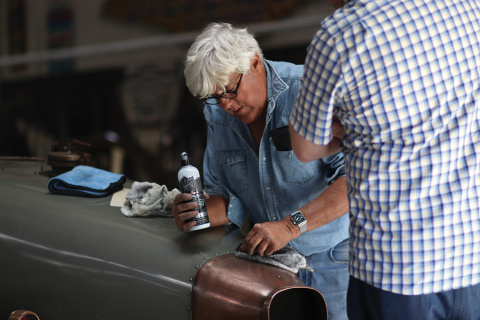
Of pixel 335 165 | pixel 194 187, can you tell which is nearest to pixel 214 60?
pixel 194 187

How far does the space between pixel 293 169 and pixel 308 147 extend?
0.53 metres

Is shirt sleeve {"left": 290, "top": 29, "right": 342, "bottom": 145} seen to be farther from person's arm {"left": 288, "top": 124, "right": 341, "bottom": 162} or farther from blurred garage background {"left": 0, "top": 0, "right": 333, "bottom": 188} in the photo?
blurred garage background {"left": 0, "top": 0, "right": 333, "bottom": 188}

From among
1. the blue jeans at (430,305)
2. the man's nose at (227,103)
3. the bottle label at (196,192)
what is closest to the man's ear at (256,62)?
the man's nose at (227,103)

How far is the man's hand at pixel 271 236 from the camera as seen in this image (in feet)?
4.67

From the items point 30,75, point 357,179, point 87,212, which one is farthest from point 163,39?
point 357,179

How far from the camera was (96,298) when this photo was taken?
1.58 m

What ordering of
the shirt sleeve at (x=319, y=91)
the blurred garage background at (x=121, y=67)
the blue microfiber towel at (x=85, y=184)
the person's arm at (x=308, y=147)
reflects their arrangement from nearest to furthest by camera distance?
1. the shirt sleeve at (x=319, y=91)
2. the person's arm at (x=308, y=147)
3. the blue microfiber towel at (x=85, y=184)
4. the blurred garage background at (x=121, y=67)

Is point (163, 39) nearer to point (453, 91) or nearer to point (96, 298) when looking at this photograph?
point (96, 298)

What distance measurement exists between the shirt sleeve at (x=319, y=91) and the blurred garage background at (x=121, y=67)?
2866 millimetres

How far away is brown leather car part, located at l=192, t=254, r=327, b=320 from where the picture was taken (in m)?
1.36

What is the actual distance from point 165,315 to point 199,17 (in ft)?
11.5

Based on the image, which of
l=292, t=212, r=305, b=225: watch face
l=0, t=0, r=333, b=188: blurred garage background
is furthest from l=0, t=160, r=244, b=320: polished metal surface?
l=0, t=0, r=333, b=188: blurred garage background

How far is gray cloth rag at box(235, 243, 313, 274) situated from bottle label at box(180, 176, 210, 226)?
0.15 m

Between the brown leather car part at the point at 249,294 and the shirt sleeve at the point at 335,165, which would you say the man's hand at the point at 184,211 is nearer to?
the brown leather car part at the point at 249,294
